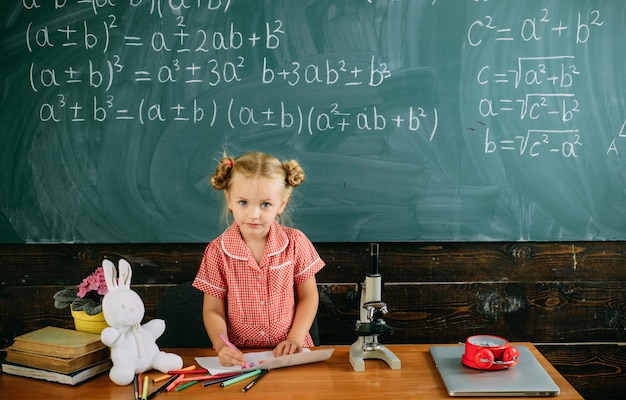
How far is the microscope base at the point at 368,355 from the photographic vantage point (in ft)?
5.63

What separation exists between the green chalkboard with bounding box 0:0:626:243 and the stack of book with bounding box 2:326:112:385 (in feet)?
3.43

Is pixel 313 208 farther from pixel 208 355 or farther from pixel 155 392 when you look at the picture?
pixel 155 392

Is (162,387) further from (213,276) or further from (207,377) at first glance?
(213,276)

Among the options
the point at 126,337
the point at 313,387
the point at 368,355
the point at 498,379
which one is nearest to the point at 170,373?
the point at 126,337

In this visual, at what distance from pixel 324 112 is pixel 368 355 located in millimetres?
1213

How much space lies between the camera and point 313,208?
2.73m

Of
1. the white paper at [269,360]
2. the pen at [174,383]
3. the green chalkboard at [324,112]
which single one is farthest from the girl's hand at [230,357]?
the green chalkboard at [324,112]

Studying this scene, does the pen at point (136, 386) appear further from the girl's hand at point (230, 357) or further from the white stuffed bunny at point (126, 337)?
the girl's hand at point (230, 357)

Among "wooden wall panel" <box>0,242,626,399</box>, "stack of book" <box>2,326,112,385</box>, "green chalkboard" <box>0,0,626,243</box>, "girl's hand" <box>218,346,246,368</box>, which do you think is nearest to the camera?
"stack of book" <box>2,326,112,385</box>

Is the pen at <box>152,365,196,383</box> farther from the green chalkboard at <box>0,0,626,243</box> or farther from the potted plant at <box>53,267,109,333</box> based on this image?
the green chalkboard at <box>0,0,626,243</box>

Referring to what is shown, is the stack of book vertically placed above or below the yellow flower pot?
below

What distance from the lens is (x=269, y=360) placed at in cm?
170

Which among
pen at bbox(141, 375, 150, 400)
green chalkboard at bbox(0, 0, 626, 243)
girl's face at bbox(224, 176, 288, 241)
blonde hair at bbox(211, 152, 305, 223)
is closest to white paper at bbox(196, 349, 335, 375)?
pen at bbox(141, 375, 150, 400)

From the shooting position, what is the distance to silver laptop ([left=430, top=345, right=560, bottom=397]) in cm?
154
